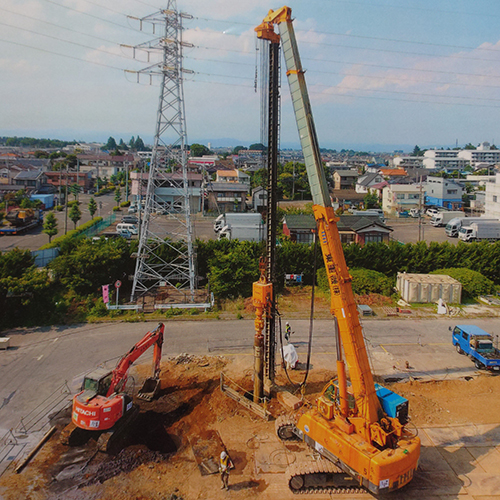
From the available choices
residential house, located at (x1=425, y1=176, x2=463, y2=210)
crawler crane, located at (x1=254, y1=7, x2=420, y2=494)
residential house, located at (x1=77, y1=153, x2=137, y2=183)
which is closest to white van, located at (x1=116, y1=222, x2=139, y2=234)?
crawler crane, located at (x1=254, y1=7, x2=420, y2=494)

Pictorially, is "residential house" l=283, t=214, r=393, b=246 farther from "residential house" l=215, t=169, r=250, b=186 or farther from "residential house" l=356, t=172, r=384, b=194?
"residential house" l=215, t=169, r=250, b=186

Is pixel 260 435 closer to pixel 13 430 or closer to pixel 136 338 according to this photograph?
pixel 13 430

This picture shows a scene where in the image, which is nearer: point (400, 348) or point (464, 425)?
point (464, 425)

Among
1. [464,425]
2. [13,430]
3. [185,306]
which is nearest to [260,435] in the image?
[464,425]

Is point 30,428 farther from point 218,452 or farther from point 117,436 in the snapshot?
point 218,452

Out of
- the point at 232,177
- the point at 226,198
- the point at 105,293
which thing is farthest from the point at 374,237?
the point at 232,177

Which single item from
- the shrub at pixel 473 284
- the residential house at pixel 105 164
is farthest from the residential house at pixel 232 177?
the shrub at pixel 473 284

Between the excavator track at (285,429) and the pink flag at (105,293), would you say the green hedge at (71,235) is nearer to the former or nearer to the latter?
the pink flag at (105,293)
